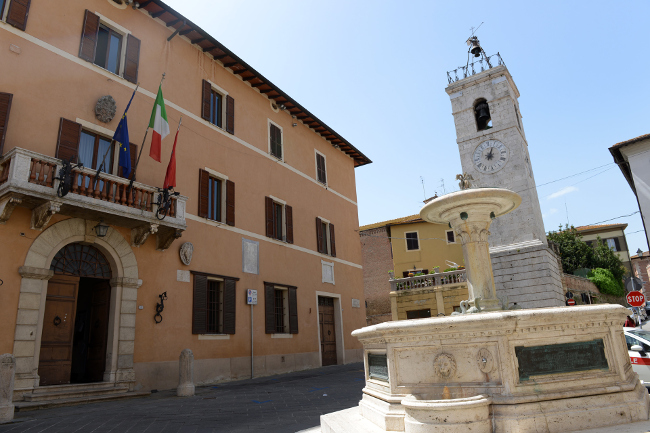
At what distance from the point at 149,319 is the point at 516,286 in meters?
16.2

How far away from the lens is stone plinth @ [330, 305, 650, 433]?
437 centimetres

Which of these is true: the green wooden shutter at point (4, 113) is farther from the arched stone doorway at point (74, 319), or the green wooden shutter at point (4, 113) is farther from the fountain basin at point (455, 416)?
the fountain basin at point (455, 416)

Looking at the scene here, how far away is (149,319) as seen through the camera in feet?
38.7

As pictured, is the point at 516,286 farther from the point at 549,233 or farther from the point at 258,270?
the point at 549,233

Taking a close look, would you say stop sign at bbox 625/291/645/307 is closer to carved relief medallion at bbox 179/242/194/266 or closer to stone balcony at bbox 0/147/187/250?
carved relief medallion at bbox 179/242/194/266

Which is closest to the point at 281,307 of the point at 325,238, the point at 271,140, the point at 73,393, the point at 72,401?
the point at 325,238

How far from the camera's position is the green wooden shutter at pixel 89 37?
11.7 meters

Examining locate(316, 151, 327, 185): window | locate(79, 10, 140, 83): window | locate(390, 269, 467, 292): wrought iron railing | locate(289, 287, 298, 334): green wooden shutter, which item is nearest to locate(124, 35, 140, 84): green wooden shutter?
locate(79, 10, 140, 83): window

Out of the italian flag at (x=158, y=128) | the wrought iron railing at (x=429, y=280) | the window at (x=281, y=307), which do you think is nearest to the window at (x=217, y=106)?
the italian flag at (x=158, y=128)

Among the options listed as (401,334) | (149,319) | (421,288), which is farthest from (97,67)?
(421,288)

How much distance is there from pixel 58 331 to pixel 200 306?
3.84 metres

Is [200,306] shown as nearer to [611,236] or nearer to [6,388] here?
[6,388]

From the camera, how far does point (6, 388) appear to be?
7375mm

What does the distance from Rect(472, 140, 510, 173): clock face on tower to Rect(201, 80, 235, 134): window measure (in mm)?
12636
